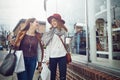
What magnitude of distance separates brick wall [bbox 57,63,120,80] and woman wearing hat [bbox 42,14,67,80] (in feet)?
0.81

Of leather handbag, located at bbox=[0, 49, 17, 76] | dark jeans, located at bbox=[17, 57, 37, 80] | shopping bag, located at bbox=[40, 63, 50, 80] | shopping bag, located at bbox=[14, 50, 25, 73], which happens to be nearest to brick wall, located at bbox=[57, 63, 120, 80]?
shopping bag, located at bbox=[40, 63, 50, 80]

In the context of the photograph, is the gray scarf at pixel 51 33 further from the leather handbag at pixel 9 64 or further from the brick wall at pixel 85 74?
the brick wall at pixel 85 74

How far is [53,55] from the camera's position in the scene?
108 inches

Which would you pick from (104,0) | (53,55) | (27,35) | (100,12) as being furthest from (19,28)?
(104,0)

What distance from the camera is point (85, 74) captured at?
2.70 meters

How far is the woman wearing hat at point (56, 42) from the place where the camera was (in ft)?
8.84

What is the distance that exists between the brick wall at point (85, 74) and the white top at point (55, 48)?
14.4 inches

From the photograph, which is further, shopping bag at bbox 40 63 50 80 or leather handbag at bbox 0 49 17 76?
shopping bag at bbox 40 63 50 80

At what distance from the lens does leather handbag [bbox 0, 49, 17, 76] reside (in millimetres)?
2621

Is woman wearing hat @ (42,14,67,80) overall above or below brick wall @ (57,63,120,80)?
above

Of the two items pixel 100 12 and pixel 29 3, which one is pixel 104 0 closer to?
pixel 100 12

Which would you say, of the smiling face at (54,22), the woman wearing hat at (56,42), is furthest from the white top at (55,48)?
the smiling face at (54,22)

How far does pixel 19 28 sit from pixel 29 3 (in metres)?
0.50

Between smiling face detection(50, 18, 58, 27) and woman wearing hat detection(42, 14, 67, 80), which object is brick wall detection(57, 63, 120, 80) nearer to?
woman wearing hat detection(42, 14, 67, 80)
